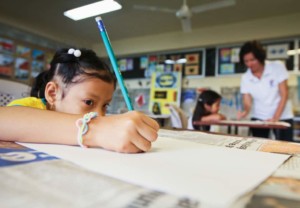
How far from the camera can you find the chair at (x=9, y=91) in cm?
95

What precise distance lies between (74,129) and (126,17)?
3887 mm

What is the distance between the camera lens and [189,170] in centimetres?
26

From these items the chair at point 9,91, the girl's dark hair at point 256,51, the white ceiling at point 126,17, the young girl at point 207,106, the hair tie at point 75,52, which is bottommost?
the young girl at point 207,106

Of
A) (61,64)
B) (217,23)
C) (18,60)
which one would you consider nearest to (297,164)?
(61,64)

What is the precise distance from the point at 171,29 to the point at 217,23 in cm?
87

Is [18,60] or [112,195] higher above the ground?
[18,60]

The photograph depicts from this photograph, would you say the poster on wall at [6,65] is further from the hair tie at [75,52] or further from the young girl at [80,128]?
the young girl at [80,128]

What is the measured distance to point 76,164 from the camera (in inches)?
9.9

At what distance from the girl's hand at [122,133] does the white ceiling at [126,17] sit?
3.34m

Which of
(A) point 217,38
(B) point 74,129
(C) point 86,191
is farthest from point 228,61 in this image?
(C) point 86,191

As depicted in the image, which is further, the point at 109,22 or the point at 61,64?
the point at 109,22

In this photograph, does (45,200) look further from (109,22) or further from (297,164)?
(109,22)

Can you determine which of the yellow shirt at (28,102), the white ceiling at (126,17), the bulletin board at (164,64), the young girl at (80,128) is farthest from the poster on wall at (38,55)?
the young girl at (80,128)

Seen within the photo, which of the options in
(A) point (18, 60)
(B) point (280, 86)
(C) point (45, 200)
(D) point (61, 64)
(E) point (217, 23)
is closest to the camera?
(C) point (45, 200)
